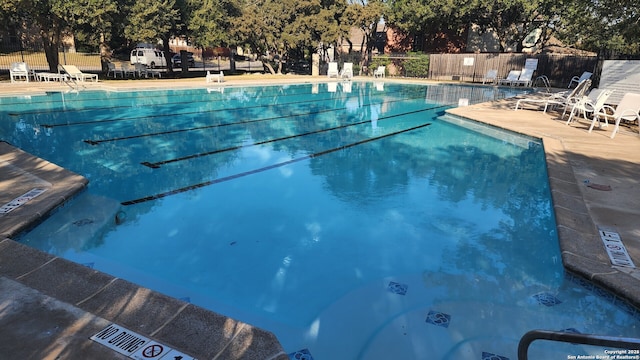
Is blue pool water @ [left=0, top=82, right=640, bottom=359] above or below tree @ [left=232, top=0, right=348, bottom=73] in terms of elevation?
below

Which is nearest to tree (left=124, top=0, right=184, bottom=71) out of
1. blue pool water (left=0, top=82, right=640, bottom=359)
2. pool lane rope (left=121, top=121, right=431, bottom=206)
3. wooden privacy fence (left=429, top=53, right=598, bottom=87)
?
blue pool water (left=0, top=82, right=640, bottom=359)

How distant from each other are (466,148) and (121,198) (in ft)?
22.9

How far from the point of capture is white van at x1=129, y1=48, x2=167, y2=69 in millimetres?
30297

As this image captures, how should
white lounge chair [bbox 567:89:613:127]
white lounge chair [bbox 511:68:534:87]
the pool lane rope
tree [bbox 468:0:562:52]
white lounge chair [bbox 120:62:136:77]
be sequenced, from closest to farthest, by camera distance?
the pool lane rope < white lounge chair [bbox 567:89:613:127] < white lounge chair [bbox 511:68:534:87] < white lounge chair [bbox 120:62:136:77] < tree [bbox 468:0:562:52]

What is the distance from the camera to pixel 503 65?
24281 millimetres

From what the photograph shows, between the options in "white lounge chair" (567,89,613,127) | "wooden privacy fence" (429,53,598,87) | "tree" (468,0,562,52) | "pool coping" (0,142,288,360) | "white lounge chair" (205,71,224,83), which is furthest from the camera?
"tree" (468,0,562,52)

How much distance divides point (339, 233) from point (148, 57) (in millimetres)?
31263

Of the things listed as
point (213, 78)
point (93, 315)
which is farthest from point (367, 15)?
point (93, 315)

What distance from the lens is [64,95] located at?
50.9 ft

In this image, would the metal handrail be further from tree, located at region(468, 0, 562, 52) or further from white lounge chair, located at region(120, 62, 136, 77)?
tree, located at region(468, 0, 562, 52)

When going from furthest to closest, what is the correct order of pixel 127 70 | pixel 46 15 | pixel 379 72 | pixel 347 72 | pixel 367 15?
pixel 379 72
pixel 367 15
pixel 347 72
pixel 127 70
pixel 46 15

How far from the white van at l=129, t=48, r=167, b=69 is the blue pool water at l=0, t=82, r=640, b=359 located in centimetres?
2220

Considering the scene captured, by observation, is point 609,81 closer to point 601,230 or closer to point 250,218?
point 601,230

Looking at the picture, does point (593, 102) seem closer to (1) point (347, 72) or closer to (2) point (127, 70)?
(1) point (347, 72)
